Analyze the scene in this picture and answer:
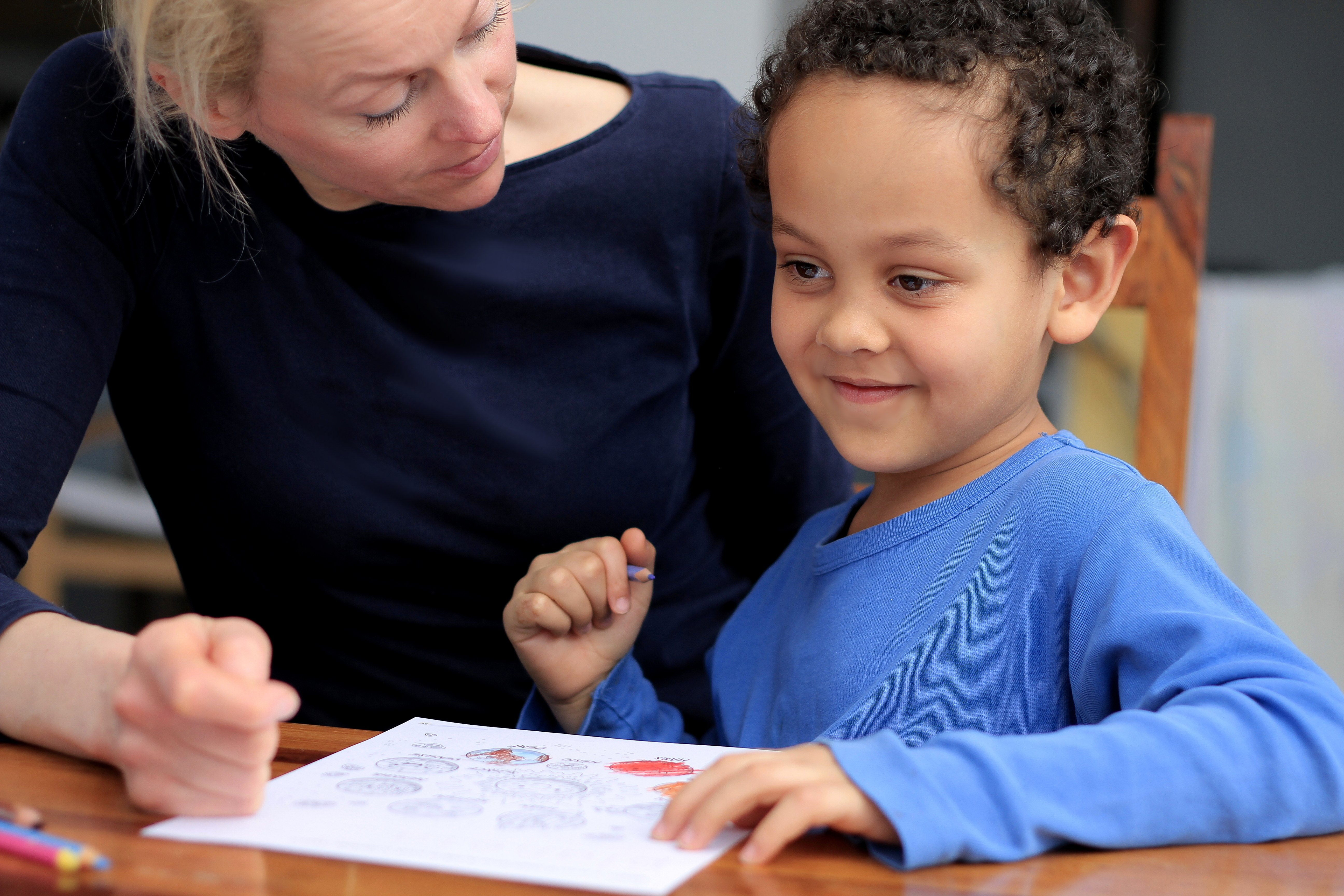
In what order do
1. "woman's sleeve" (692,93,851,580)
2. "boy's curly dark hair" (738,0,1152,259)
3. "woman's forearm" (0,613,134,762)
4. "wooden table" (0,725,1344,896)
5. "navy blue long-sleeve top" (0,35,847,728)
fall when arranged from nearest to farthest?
1. "wooden table" (0,725,1344,896)
2. "woman's forearm" (0,613,134,762)
3. "boy's curly dark hair" (738,0,1152,259)
4. "navy blue long-sleeve top" (0,35,847,728)
5. "woman's sleeve" (692,93,851,580)

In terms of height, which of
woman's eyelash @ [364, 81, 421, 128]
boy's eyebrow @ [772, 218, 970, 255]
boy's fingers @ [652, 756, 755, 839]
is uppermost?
woman's eyelash @ [364, 81, 421, 128]

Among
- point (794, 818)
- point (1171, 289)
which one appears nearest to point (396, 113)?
point (794, 818)

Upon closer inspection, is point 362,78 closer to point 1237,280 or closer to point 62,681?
point 62,681

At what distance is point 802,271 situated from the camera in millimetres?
793

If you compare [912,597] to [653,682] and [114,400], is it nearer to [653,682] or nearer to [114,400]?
→ [653,682]

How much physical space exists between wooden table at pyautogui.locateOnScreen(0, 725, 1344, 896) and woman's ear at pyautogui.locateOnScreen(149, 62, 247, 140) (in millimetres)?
503

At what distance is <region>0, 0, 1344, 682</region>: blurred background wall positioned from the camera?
1.87 meters

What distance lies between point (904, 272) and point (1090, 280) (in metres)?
0.15

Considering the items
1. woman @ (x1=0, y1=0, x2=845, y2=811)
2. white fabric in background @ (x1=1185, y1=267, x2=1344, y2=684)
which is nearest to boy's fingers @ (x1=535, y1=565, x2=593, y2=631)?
woman @ (x1=0, y1=0, x2=845, y2=811)

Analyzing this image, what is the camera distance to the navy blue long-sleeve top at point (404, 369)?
969 millimetres

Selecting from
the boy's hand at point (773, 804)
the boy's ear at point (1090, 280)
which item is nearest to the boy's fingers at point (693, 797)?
the boy's hand at point (773, 804)

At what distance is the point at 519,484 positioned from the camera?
1.01m

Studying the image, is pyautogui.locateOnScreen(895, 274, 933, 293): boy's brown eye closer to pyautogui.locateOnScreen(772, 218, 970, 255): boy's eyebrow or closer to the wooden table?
pyautogui.locateOnScreen(772, 218, 970, 255): boy's eyebrow

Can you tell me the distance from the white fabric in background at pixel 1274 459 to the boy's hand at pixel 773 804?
154 centimetres
